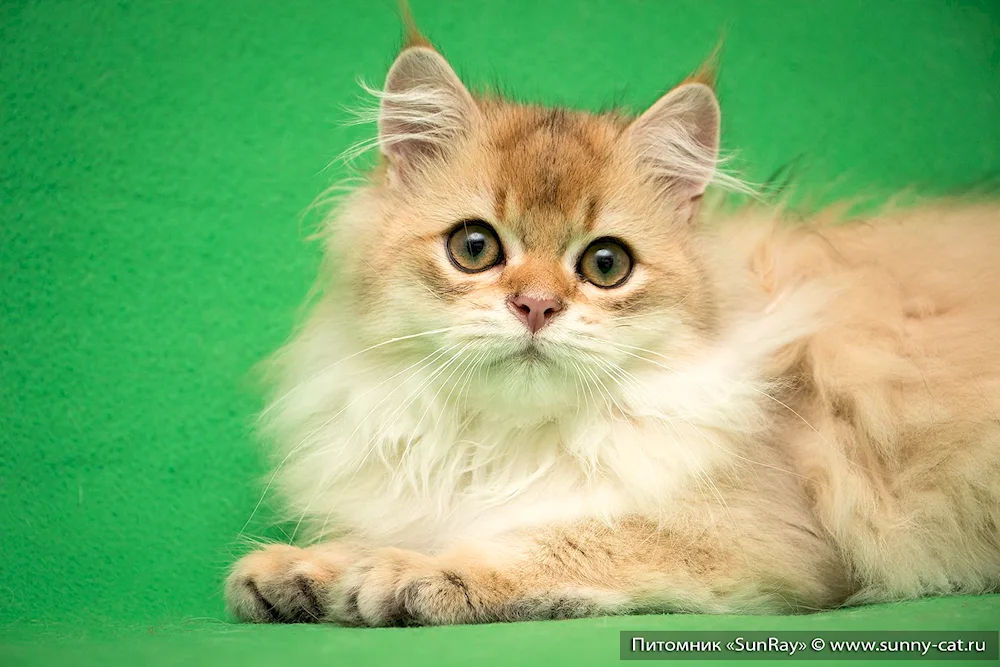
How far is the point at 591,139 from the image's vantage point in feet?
6.26

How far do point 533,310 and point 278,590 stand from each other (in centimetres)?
64

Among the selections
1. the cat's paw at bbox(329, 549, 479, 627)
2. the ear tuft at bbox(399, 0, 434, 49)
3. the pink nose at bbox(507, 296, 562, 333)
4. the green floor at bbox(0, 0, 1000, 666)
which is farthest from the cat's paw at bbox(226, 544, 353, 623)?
the ear tuft at bbox(399, 0, 434, 49)

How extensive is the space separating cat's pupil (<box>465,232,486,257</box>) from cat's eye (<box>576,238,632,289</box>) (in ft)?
0.60

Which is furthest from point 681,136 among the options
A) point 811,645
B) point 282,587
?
point 282,587

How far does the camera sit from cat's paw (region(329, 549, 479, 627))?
150 centimetres

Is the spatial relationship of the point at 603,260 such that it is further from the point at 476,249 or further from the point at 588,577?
the point at 588,577

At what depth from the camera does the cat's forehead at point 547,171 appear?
1.73 meters

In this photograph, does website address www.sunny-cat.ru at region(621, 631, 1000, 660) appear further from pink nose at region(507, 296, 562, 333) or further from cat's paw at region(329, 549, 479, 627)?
pink nose at region(507, 296, 562, 333)

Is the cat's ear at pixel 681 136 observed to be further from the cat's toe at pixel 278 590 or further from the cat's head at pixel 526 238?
the cat's toe at pixel 278 590

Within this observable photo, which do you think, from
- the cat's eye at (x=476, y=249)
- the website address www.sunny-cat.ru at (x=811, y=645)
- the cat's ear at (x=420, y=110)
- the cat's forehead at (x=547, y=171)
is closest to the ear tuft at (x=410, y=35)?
the cat's ear at (x=420, y=110)

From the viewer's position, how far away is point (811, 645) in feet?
4.41

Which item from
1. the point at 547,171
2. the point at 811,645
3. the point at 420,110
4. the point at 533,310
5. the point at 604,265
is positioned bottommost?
the point at 811,645

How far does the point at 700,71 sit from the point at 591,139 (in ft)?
0.89

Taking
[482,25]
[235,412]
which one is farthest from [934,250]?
[235,412]
